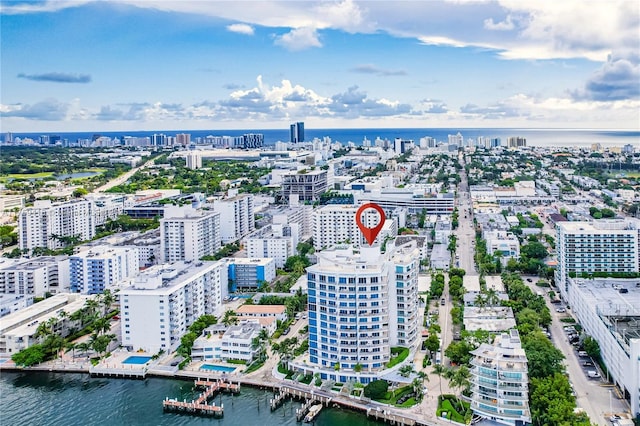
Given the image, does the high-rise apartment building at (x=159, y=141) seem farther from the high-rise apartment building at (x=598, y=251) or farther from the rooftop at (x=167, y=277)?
the high-rise apartment building at (x=598, y=251)

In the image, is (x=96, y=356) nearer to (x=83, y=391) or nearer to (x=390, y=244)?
(x=83, y=391)

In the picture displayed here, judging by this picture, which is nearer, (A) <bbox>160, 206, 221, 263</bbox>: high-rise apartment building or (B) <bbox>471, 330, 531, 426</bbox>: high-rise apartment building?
(B) <bbox>471, 330, 531, 426</bbox>: high-rise apartment building

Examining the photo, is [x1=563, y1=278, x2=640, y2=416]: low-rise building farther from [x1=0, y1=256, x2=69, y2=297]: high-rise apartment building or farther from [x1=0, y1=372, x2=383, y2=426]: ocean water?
[x1=0, y1=256, x2=69, y2=297]: high-rise apartment building

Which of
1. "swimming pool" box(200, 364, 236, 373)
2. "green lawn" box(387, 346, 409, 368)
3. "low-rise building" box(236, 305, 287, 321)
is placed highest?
"low-rise building" box(236, 305, 287, 321)

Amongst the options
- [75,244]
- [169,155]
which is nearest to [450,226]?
[75,244]

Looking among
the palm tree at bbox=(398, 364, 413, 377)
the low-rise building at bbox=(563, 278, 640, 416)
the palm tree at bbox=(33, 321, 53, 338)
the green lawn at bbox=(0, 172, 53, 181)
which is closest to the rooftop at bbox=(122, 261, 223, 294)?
the palm tree at bbox=(33, 321, 53, 338)

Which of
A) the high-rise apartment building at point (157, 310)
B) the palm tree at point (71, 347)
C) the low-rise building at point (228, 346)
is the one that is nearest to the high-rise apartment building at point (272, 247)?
the high-rise apartment building at point (157, 310)
